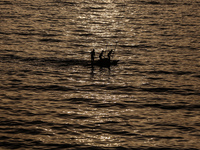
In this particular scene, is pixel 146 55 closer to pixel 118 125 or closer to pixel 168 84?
pixel 168 84

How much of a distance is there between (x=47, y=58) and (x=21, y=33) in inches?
495

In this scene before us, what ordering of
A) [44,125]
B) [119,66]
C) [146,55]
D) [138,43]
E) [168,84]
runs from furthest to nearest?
[138,43]
[146,55]
[119,66]
[168,84]
[44,125]

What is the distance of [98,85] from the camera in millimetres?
33188

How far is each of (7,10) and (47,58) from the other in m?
32.9

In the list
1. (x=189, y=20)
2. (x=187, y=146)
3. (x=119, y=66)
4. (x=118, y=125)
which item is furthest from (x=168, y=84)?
(x=189, y=20)

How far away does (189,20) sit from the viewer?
209ft

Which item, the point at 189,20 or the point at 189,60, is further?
the point at 189,20

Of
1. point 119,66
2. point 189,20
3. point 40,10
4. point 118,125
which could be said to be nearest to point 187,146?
point 118,125

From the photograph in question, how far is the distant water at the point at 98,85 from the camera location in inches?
938

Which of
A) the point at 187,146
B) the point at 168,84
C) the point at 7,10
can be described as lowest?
the point at 187,146

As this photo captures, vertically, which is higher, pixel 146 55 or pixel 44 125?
pixel 146 55

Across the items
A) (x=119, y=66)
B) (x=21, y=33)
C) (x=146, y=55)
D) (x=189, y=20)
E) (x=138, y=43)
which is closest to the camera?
(x=119, y=66)

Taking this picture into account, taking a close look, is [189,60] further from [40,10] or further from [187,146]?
[40,10]

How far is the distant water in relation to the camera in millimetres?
23828
